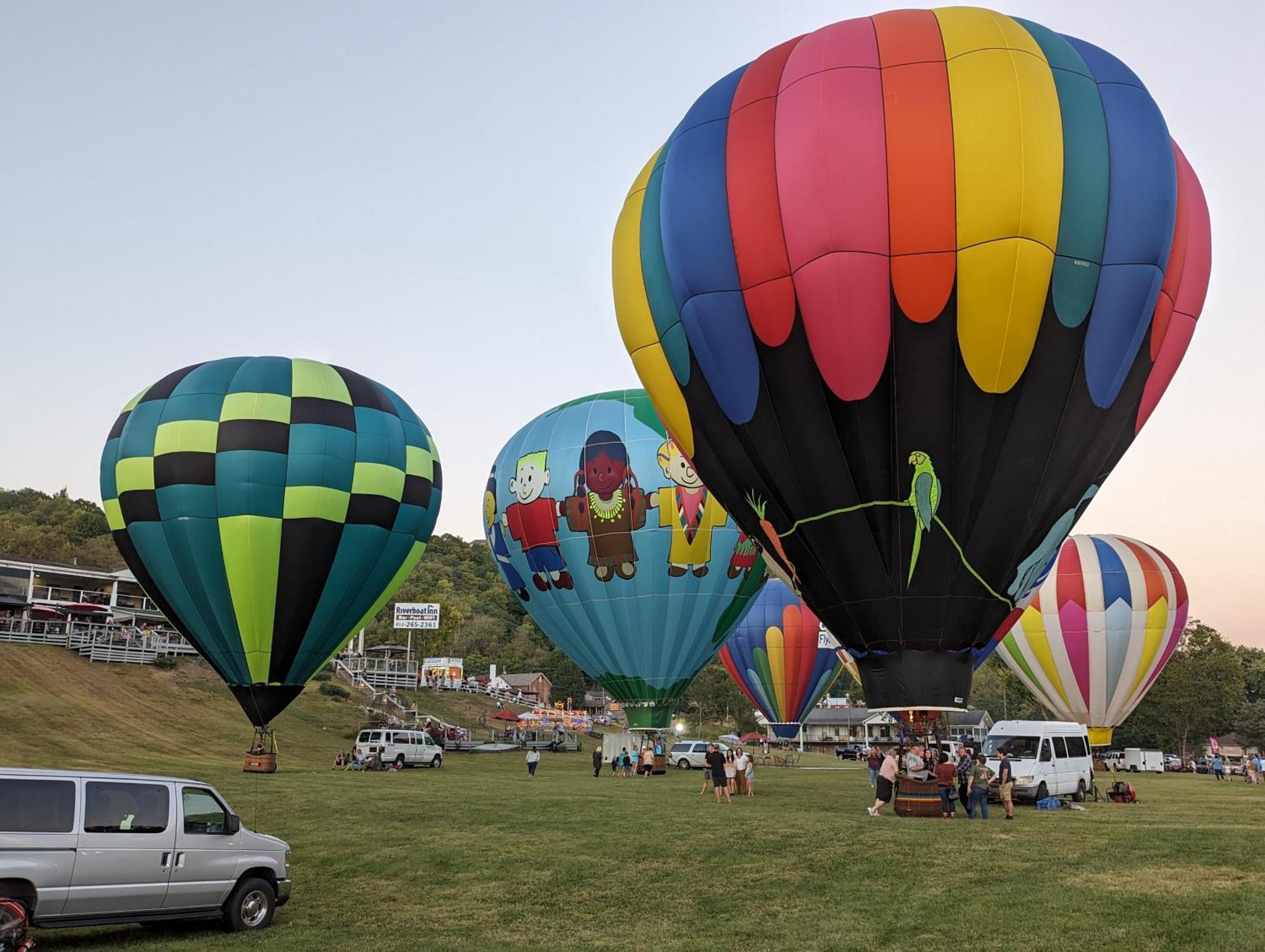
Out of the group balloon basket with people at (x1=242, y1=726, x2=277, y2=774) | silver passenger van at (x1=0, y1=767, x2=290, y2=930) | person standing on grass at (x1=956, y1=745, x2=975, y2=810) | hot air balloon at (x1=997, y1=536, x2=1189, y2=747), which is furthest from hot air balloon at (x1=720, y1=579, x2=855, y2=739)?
silver passenger van at (x1=0, y1=767, x2=290, y2=930)

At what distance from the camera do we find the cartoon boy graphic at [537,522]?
107ft

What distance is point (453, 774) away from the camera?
35.4 metres

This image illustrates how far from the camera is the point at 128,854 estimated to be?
29.9 ft

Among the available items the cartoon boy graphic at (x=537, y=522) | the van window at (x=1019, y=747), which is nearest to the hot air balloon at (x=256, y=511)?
the cartoon boy graphic at (x=537, y=522)

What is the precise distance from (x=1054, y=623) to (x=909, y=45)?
29.2 metres

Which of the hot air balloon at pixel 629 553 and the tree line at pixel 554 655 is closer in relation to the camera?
the hot air balloon at pixel 629 553

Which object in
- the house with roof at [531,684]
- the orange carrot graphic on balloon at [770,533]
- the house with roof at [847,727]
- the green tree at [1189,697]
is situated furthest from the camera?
the house with roof at [847,727]

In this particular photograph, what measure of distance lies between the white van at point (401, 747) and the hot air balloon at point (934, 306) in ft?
87.5

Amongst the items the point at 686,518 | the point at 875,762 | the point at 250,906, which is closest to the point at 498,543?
the point at 686,518

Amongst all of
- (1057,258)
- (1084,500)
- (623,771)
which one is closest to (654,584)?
(623,771)

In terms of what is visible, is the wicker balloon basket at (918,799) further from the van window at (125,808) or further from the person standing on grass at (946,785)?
the van window at (125,808)

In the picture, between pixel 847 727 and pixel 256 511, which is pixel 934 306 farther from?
pixel 847 727

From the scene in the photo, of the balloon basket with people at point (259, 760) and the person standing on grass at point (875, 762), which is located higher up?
the person standing on grass at point (875, 762)

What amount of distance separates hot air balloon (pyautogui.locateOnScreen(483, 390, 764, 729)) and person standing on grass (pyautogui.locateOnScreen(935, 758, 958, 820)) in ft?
44.0
